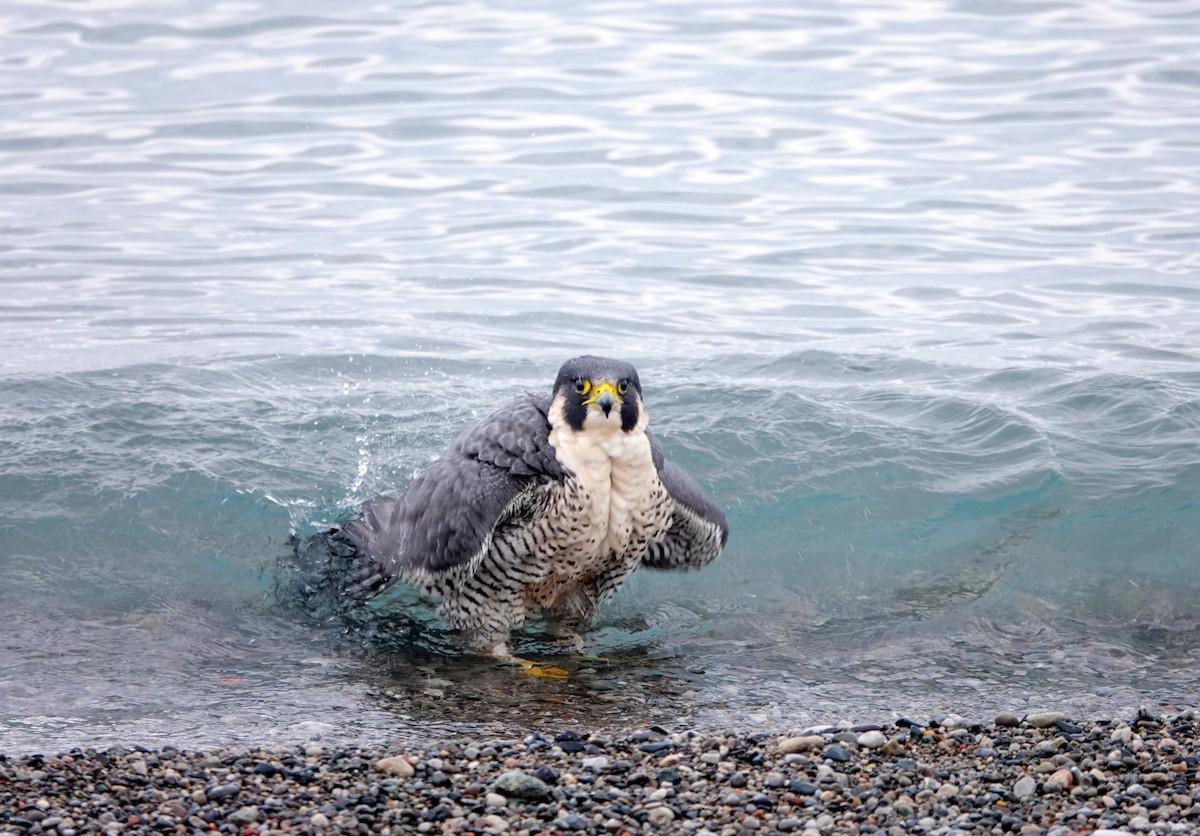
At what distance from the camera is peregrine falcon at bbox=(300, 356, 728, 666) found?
6.91 metres

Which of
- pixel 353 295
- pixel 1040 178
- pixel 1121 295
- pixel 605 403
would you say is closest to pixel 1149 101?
pixel 1040 178

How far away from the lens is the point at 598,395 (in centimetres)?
673

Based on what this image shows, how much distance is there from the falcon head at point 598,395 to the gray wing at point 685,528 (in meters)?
0.44

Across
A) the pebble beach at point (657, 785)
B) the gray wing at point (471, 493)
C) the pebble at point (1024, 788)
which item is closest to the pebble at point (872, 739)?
the pebble beach at point (657, 785)

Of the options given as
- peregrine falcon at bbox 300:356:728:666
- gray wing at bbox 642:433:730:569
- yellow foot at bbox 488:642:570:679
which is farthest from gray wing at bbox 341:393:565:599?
gray wing at bbox 642:433:730:569

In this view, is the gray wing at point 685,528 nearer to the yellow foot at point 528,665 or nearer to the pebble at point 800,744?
the yellow foot at point 528,665

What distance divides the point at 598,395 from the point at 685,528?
47.7 inches

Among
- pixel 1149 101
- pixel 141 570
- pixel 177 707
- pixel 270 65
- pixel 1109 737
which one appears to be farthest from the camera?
pixel 270 65

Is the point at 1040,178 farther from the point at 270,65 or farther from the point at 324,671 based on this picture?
the point at 324,671

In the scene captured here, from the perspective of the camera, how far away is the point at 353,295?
559 inches

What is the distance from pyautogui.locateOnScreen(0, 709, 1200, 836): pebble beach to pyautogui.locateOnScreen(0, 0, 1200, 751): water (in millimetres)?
573

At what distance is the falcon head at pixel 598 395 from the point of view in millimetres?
6742

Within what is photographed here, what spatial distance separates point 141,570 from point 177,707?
83.4 inches

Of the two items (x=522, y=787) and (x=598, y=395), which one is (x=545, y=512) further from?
(x=522, y=787)
